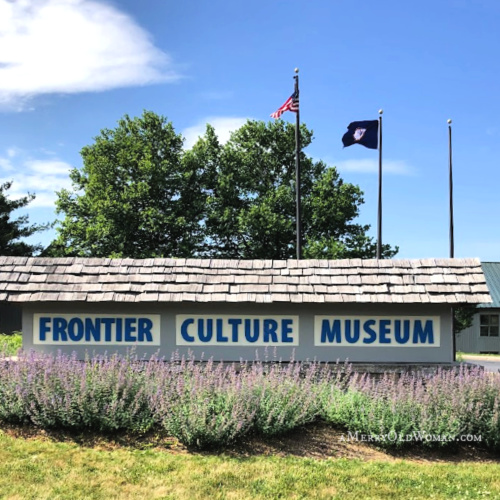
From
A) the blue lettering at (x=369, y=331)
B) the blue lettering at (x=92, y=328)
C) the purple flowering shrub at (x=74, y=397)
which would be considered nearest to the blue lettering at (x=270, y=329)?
the blue lettering at (x=369, y=331)

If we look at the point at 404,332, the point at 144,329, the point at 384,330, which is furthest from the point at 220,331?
the point at 404,332

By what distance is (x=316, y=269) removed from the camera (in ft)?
30.8

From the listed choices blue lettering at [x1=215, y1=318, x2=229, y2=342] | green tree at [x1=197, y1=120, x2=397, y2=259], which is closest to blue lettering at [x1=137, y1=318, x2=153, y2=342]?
blue lettering at [x1=215, y1=318, x2=229, y2=342]

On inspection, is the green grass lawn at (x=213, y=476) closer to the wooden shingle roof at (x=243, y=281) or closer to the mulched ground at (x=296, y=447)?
the mulched ground at (x=296, y=447)

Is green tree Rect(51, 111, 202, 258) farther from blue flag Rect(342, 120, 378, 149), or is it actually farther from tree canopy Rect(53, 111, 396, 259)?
blue flag Rect(342, 120, 378, 149)

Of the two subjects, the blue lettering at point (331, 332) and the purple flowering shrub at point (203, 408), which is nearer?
the purple flowering shrub at point (203, 408)

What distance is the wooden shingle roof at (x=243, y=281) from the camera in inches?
350

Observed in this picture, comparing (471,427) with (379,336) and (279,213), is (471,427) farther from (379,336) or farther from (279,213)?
(279,213)

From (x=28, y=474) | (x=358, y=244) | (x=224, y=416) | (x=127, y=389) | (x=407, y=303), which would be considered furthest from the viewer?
(x=358, y=244)

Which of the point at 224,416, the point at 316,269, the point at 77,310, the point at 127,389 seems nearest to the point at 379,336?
the point at 316,269

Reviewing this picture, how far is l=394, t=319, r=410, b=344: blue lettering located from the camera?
364 inches

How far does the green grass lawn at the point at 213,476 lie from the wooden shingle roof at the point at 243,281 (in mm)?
2874

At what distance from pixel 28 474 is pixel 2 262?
463 centimetres

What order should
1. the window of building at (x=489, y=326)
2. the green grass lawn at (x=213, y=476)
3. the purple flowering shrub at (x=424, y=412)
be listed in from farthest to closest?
1. the window of building at (x=489, y=326)
2. the purple flowering shrub at (x=424, y=412)
3. the green grass lawn at (x=213, y=476)
